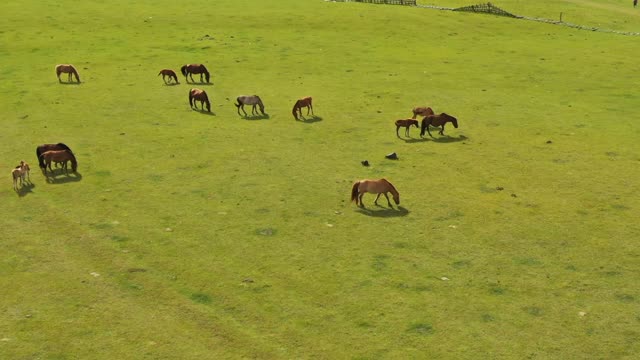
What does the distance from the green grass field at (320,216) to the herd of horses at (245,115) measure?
45 cm

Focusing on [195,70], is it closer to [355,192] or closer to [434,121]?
[434,121]

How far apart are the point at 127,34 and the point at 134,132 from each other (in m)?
22.2

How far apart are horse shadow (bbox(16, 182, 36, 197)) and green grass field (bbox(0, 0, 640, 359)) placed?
3.7 inches

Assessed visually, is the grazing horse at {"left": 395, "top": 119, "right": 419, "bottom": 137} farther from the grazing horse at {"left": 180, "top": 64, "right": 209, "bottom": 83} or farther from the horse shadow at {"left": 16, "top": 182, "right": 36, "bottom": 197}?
the horse shadow at {"left": 16, "top": 182, "right": 36, "bottom": 197}

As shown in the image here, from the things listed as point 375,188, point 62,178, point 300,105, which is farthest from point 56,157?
point 300,105

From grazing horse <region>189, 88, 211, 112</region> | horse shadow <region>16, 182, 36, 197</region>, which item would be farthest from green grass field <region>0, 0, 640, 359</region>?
grazing horse <region>189, 88, 211, 112</region>

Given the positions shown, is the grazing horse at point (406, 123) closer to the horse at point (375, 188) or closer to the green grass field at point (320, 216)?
the green grass field at point (320, 216)

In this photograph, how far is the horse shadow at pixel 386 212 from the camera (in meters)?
19.3

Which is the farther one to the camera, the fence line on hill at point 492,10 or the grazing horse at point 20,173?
the fence line on hill at point 492,10

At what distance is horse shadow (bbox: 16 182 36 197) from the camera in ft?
67.8

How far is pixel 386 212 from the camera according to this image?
1945 cm

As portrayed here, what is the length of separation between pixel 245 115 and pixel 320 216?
11.0 m

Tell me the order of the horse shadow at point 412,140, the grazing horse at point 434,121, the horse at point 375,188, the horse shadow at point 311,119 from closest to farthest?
the horse at point 375,188
the horse shadow at point 412,140
the grazing horse at point 434,121
the horse shadow at point 311,119

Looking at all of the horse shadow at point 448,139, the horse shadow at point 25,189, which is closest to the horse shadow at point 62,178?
the horse shadow at point 25,189
